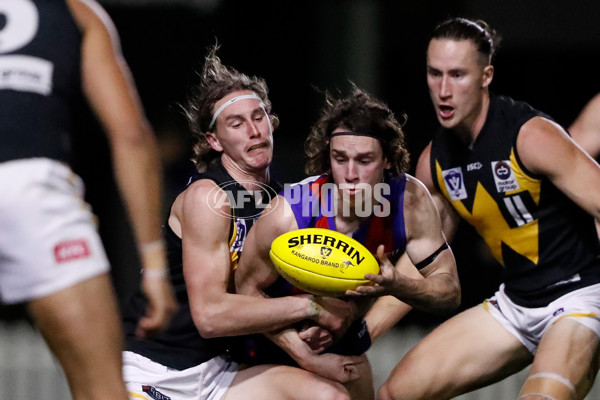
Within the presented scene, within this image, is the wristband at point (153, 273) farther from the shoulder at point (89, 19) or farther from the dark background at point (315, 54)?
the dark background at point (315, 54)

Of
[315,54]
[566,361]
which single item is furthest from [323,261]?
[315,54]

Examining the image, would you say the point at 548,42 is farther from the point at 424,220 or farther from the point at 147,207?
the point at 147,207

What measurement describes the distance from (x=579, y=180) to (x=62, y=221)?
2444 millimetres

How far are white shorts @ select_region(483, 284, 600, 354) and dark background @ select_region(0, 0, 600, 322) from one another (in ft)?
13.7

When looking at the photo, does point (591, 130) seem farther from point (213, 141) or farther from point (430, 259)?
point (213, 141)

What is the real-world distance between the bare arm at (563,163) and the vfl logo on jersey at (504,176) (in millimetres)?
131

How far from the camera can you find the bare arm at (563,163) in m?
4.11

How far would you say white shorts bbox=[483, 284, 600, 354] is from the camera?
4270 millimetres

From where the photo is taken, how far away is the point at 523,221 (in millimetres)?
4520

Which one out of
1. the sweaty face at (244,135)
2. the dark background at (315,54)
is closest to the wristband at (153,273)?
the sweaty face at (244,135)

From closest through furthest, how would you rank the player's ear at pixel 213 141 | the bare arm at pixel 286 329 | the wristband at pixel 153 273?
the wristband at pixel 153 273, the bare arm at pixel 286 329, the player's ear at pixel 213 141

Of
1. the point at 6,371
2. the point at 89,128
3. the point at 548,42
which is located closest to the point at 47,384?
the point at 6,371

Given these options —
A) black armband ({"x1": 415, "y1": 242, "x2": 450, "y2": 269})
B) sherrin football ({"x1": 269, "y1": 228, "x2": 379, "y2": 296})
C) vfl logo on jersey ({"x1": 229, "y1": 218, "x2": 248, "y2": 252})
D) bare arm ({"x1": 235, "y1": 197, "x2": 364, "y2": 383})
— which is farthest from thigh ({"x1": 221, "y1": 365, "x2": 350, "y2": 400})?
black armband ({"x1": 415, "y1": 242, "x2": 450, "y2": 269})

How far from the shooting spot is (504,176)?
4438mm
